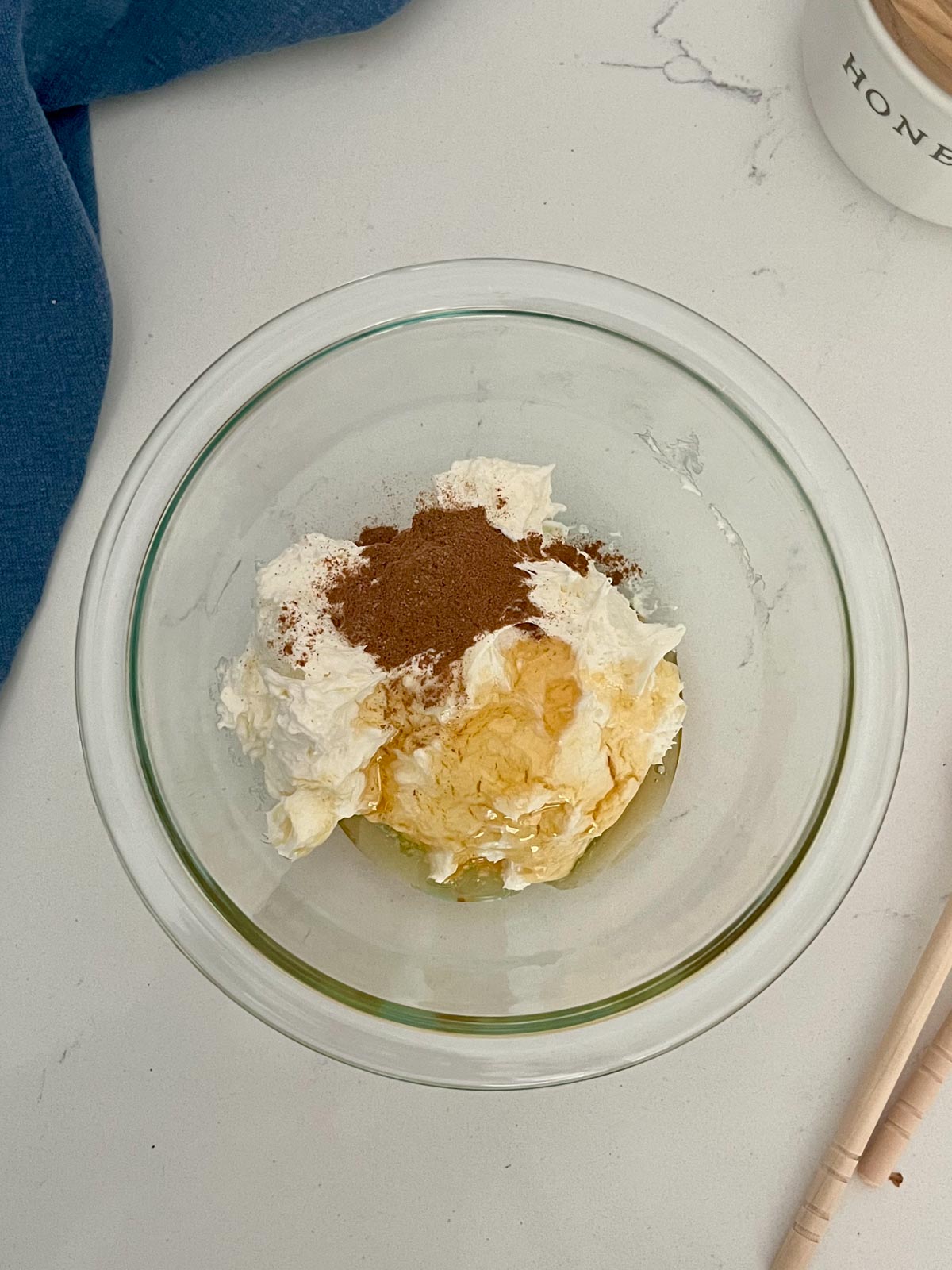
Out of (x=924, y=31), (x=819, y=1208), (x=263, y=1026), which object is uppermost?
(x=924, y=31)

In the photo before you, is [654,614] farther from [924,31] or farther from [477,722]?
[924,31]

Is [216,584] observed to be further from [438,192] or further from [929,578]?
[929,578]

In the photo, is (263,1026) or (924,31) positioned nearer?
(924,31)

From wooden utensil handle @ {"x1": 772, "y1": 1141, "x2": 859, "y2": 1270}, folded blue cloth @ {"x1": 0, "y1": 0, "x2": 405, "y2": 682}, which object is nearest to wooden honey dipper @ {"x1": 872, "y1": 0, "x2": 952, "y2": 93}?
folded blue cloth @ {"x1": 0, "y1": 0, "x2": 405, "y2": 682}

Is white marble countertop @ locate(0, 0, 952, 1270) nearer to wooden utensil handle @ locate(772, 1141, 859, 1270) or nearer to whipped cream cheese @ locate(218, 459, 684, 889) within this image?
wooden utensil handle @ locate(772, 1141, 859, 1270)

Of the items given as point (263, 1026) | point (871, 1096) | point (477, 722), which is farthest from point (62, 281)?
point (871, 1096)

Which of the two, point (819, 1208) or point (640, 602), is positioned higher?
point (640, 602)
